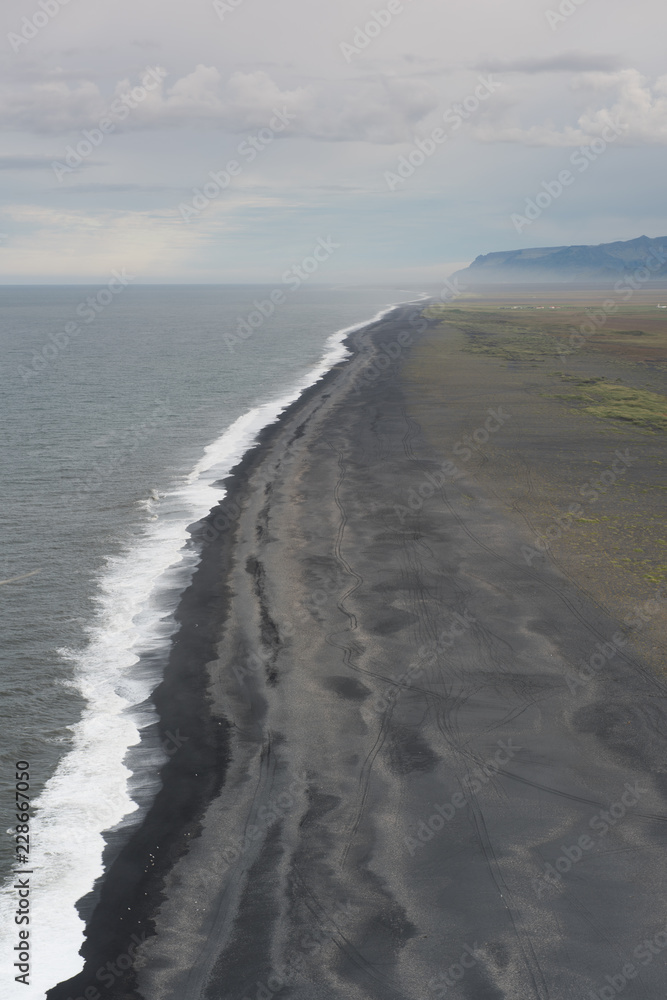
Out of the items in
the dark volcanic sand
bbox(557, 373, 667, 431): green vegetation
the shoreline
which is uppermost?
the shoreline

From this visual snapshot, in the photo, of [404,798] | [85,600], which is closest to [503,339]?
[85,600]

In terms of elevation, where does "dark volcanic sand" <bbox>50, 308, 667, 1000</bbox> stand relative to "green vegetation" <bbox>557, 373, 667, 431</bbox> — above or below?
above

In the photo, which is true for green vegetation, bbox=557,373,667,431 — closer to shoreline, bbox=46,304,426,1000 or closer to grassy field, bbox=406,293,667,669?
grassy field, bbox=406,293,667,669

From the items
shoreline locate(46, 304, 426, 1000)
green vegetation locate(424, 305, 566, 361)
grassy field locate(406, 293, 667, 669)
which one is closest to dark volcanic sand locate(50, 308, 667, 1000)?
shoreline locate(46, 304, 426, 1000)

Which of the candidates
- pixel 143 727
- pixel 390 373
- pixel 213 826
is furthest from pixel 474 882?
pixel 390 373

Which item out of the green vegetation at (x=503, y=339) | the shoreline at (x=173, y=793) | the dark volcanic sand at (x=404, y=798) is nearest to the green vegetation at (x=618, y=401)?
the green vegetation at (x=503, y=339)

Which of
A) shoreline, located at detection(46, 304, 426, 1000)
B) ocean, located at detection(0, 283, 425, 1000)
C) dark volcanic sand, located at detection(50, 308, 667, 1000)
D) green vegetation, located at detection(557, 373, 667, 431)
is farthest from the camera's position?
green vegetation, located at detection(557, 373, 667, 431)
